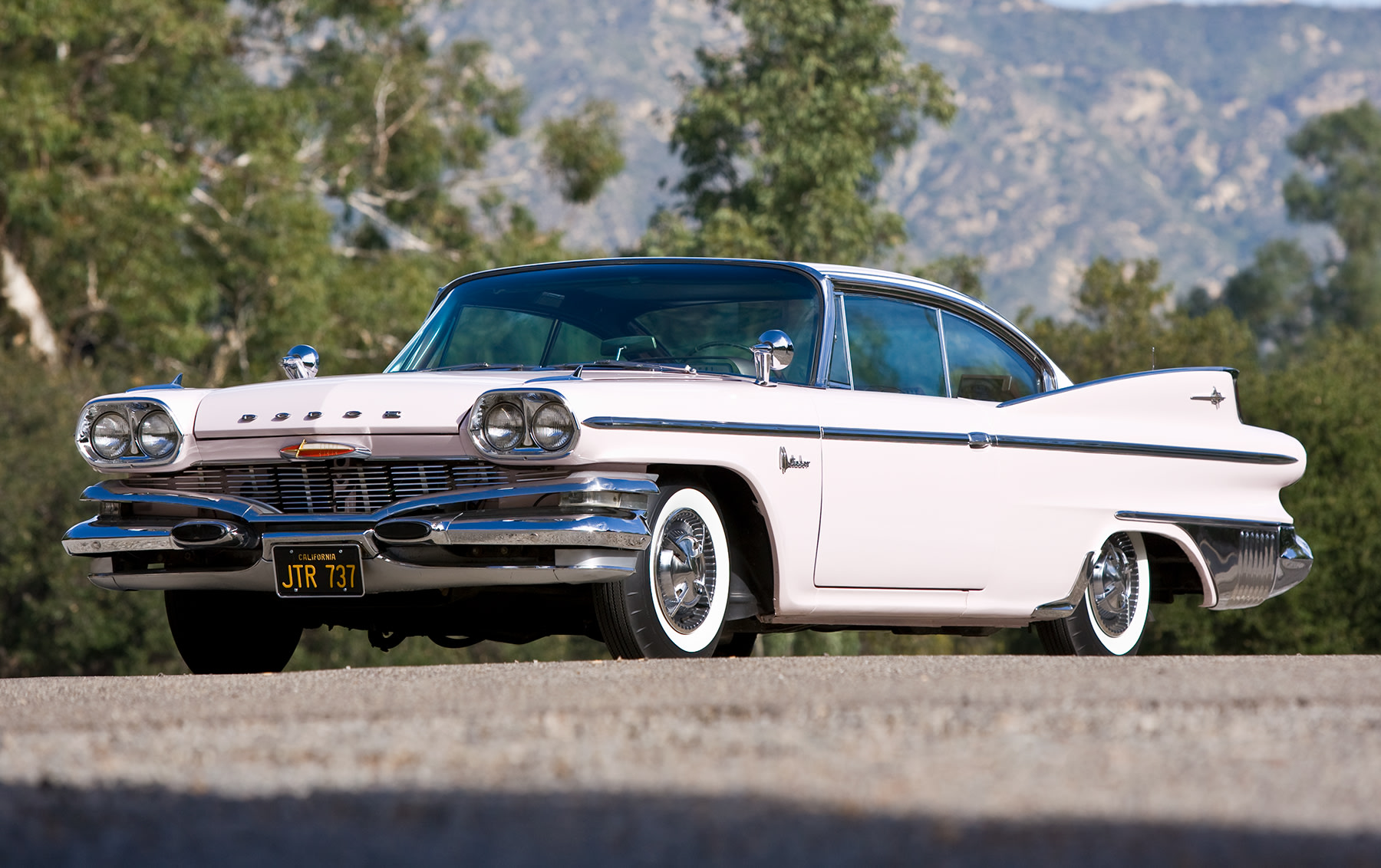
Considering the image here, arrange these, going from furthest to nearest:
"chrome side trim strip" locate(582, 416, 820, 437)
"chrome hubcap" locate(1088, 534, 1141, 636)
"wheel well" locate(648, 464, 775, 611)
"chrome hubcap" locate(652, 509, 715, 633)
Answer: "chrome hubcap" locate(1088, 534, 1141, 636) → "wheel well" locate(648, 464, 775, 611) → "chrome hubcap" locate(652, 509, 715, 633) → "chrome side trim strip" locate(582, 416, 820, 437)

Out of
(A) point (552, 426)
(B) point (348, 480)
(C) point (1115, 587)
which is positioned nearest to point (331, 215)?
(C) point (1115, 587)

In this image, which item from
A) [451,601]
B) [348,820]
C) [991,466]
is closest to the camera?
[348,820]

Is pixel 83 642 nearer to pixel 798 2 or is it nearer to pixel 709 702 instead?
pixel 798 2

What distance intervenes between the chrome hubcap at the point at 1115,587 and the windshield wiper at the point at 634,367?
2127 mm

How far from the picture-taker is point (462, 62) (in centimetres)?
3903

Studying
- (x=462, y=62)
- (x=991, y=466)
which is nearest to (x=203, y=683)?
(x=991, y=466)

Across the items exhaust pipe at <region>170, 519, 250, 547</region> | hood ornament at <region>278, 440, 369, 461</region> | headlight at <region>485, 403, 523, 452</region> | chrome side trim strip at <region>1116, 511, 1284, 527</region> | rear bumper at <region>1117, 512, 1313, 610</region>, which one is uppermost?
headlight at <region>485, 403, 523, 452</region>

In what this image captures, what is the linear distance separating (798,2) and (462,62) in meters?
7.56

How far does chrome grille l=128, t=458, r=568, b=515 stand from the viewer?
5727 mm

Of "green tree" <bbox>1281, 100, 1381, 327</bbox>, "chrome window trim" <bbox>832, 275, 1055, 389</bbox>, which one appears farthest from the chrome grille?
"green tree" <bbox>1281, 100, 1381, 327</bbox>

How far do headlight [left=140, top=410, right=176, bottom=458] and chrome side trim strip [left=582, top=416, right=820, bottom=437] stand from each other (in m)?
1.61

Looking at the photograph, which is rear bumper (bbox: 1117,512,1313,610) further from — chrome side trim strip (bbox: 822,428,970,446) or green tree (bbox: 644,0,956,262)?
green tree (bbox: 644,0,956,262)

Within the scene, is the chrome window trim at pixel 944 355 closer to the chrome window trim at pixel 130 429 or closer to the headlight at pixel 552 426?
the headlight at pixel 552 426

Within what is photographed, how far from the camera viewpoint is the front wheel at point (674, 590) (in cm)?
571
